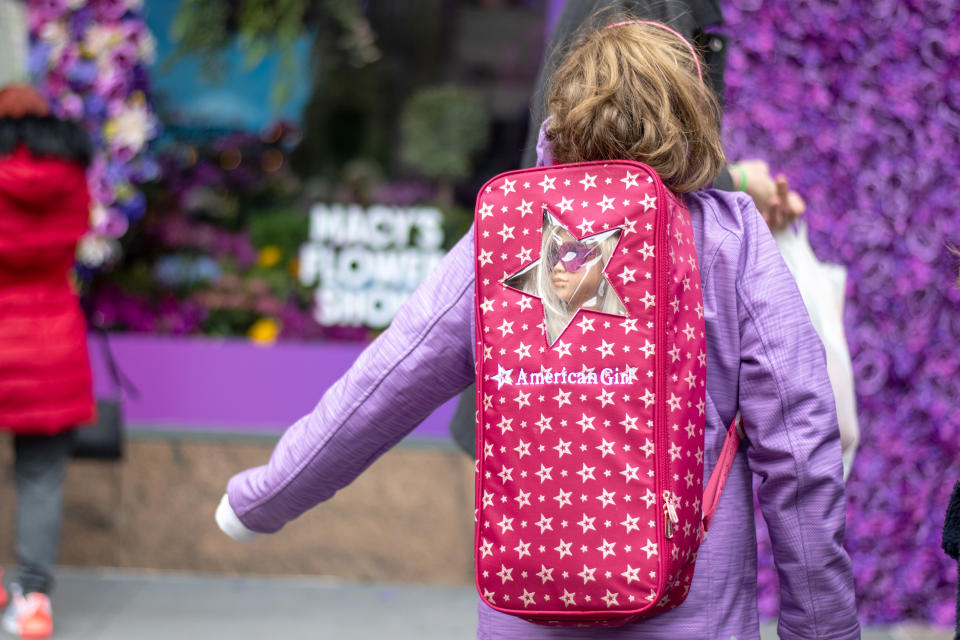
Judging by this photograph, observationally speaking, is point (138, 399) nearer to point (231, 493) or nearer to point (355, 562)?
point (355, 562)

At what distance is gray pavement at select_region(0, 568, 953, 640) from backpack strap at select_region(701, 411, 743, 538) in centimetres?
248

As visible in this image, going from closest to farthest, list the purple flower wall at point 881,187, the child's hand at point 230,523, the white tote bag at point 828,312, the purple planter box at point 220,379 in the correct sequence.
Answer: the child's hand at point 230,523, the white tote bag at point 828,312, the purple flower wall at point 881,187, the purple planter box at point 220,379

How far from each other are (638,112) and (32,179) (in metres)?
2.73

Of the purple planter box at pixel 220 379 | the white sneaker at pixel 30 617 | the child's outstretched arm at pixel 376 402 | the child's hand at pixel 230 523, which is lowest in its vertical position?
the white sneaker at pixel 30 617

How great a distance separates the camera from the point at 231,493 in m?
2.00

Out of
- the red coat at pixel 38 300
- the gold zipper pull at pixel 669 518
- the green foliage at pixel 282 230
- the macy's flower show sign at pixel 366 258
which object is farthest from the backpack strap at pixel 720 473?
the green foliage at pixel 282 230

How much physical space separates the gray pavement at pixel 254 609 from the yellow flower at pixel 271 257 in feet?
4.60

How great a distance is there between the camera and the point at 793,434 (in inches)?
65.5

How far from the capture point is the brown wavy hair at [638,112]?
5.56 feet

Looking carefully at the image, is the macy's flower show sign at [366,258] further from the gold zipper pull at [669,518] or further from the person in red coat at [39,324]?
the gold zipper pull at [669,518]

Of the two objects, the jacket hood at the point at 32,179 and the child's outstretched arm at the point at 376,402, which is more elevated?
the child's outstretched arm at the point at 376,402

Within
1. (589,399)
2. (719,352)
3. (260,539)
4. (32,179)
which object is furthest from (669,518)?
(260,539)

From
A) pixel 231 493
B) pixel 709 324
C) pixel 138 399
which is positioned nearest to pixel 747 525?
pixel 709 324

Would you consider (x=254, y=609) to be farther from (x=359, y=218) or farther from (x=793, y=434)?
(x=793, y=434)
